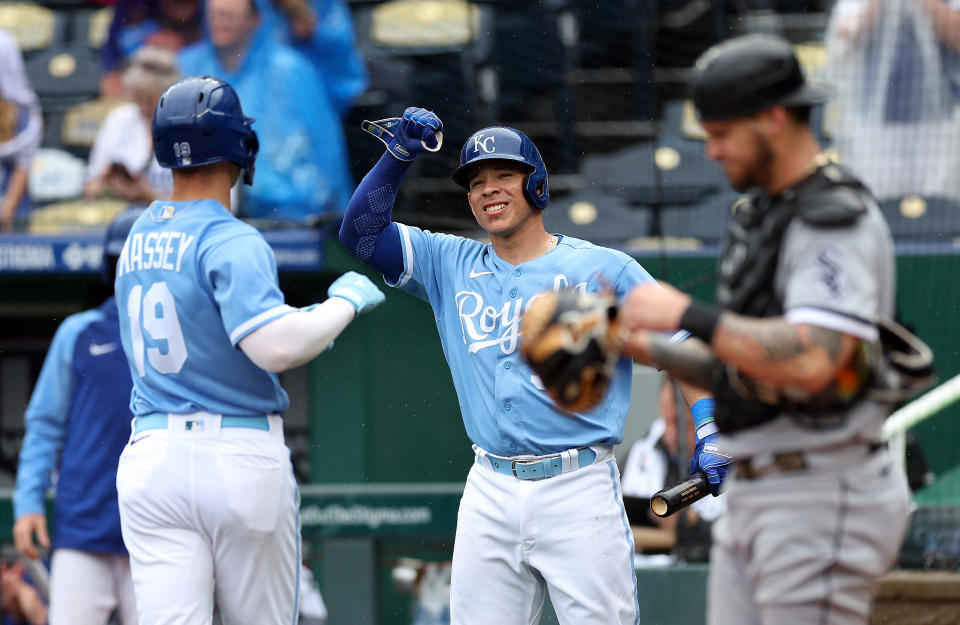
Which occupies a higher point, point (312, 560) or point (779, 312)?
point (779, 312)

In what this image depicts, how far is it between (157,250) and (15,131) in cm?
467

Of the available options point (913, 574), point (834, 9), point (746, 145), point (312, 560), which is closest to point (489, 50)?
point (834, 9)

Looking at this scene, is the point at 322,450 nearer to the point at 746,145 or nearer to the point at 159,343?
the point at 159,343

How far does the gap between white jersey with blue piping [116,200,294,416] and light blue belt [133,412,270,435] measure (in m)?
0.02

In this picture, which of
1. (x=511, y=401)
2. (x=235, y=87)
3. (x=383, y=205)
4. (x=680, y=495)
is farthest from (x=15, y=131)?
(x=680, y=495)

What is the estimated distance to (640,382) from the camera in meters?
5.97

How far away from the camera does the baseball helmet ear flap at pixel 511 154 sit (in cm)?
364

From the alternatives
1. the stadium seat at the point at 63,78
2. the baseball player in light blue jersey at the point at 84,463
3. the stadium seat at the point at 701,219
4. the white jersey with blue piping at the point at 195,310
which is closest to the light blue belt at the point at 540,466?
the white jersey with blue piping at the point at 195,310

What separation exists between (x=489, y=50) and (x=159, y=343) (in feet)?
15.4

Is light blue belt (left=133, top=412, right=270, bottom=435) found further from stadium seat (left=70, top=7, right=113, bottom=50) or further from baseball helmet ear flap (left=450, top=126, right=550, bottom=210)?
stadium seat (left=70, top=7, right=113, bottom=50)

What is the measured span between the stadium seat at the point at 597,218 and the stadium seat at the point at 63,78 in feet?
9.65

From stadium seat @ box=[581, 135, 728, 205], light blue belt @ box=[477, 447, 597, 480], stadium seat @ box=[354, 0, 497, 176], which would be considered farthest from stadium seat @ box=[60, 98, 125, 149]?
light blue belt @ box=[477, 447, 597, 480]

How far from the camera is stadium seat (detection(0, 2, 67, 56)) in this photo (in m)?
7.89

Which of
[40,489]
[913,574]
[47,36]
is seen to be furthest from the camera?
[47,36]
